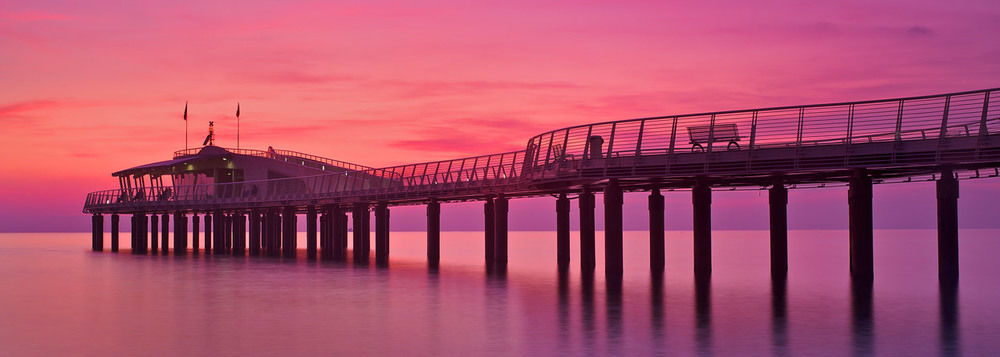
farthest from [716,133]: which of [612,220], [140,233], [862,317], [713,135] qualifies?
[140,233]

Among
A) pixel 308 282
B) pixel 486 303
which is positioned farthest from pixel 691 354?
pixel 308 282

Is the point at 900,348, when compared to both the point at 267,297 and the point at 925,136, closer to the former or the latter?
the point at 925,136

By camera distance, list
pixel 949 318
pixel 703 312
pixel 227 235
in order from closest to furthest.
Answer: pixel 949 318 → pixel 703 312 → pixel 227 235

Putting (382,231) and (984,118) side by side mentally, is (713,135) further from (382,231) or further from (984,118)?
(382,231)

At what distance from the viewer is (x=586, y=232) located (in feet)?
141

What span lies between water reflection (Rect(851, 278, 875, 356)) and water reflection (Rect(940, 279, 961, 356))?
1363 mm

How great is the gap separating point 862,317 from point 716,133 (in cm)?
867

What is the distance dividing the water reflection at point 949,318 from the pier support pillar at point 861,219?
2.45 m

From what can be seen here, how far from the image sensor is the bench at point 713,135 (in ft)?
111

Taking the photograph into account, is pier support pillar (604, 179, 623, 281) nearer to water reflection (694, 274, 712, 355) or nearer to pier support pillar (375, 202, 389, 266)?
water reflection (694, 274, 712, 355)

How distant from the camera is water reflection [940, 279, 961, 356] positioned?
21.4 metres

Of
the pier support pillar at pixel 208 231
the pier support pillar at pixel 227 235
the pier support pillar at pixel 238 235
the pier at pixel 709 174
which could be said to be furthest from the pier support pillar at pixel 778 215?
the pier support pillar at pixel 208 231

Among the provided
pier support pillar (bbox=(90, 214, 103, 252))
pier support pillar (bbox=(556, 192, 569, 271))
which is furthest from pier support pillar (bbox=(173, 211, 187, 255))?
pier support pillar (bbox=(556, 192, 569, 271))

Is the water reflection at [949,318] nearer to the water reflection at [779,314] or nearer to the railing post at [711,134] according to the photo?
the water reflection at [779,314]
